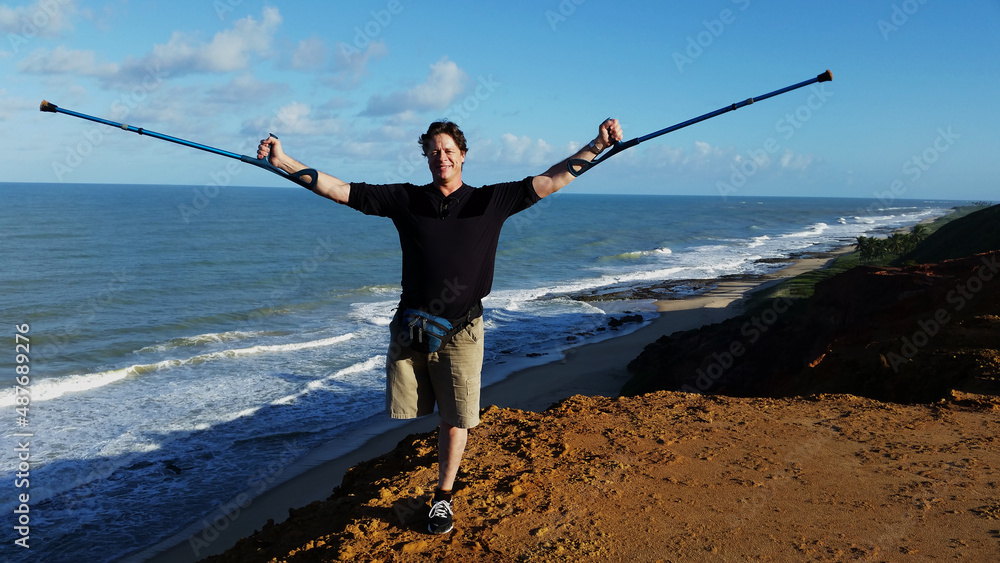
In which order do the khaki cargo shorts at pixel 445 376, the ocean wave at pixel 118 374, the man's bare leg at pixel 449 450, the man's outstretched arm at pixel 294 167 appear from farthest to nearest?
the ocean wave at pixel 118 374, the man's bare leg at pixel 449 450, the khaki cargo shorts at pixel 445 376, the man's outstretched arm at pixel 294 167

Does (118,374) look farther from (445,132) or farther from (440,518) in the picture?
(445,132)

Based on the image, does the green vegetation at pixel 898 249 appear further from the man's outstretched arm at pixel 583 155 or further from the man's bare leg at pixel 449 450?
the man's bare leg at pixel 449 450

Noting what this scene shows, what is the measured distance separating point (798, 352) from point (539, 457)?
305 inches

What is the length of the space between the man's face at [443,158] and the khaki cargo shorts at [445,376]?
0.88m

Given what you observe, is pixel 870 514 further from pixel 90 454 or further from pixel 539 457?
pixel 90 454

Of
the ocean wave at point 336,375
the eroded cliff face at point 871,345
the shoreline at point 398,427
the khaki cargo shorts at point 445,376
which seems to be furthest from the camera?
the ocean wave at point 336,375

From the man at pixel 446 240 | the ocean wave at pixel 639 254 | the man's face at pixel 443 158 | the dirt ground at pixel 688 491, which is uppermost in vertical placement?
the man's face at pixel 443 158

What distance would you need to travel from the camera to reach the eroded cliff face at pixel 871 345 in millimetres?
7586

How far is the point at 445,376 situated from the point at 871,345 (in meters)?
7.50

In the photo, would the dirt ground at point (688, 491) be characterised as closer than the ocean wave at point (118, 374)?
Yes

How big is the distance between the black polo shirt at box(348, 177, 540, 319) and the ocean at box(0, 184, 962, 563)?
693cm

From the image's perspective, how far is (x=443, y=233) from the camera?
139 inches

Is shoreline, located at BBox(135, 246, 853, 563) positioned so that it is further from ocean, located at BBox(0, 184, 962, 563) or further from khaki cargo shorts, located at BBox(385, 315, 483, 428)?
khaki cargo shorts, located at BBox(385, 315, 483, 428)

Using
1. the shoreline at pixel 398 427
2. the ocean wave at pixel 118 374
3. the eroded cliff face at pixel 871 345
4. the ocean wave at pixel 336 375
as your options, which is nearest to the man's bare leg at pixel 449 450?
the shoreline at pixel 398 427
